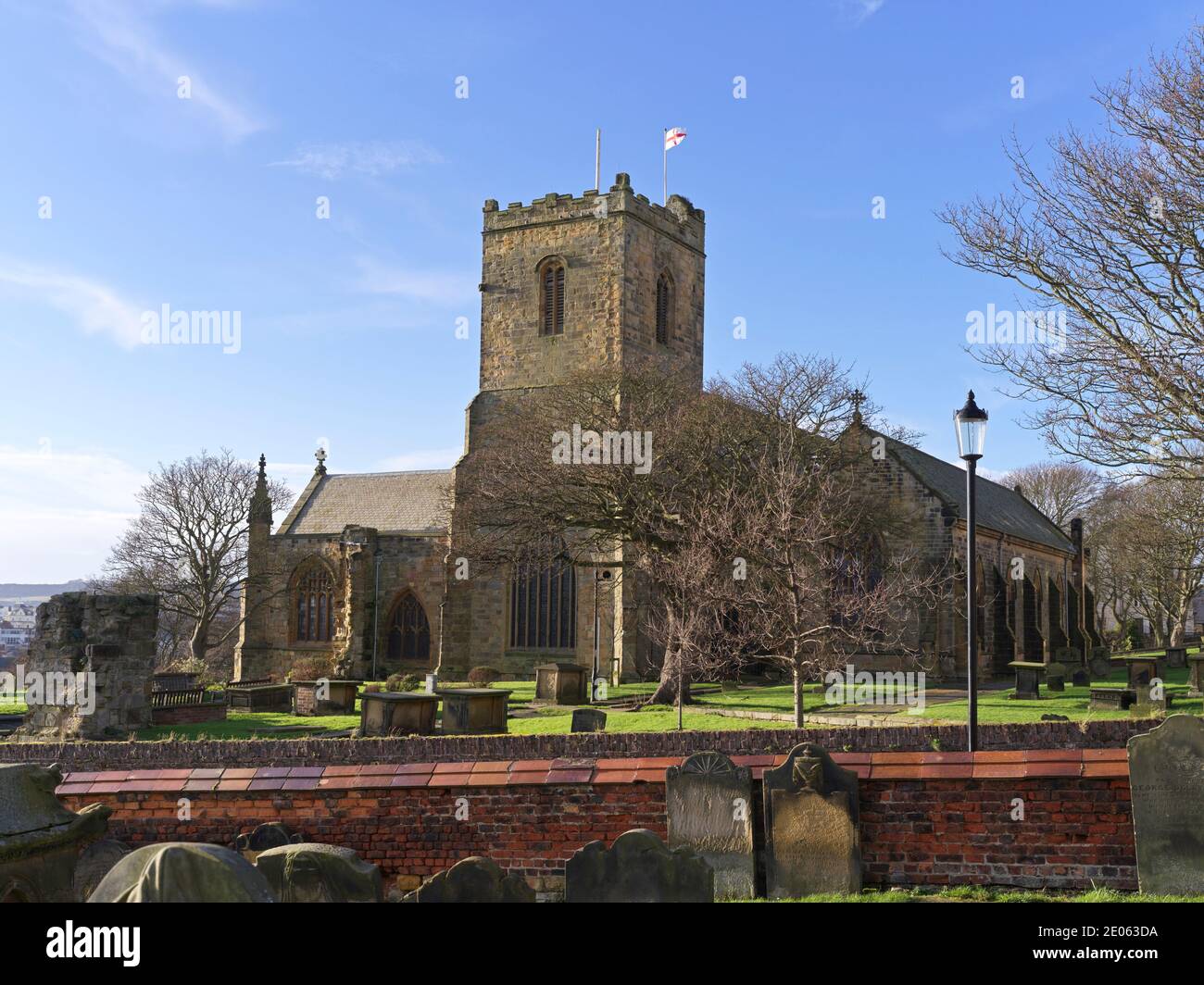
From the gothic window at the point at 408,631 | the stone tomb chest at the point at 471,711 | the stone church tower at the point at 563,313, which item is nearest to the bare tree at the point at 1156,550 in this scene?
the stone church tower at the point at 563,313

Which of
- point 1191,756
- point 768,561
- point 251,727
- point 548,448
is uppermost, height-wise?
point 548,448

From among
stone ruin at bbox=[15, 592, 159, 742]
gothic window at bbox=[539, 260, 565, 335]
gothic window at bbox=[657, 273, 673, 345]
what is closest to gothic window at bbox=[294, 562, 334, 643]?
gothic window at bbox=[539, 260, 565, 335]

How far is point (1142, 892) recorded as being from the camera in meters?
7.59

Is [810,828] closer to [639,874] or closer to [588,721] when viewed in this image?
[639,874]

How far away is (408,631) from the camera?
41.9 m

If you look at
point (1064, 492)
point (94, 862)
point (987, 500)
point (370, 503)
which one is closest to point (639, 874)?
point (94, 862)

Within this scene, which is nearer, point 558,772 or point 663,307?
point 558,772

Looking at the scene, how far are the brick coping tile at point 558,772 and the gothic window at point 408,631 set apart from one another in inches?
1267

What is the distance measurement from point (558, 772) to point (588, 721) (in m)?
9.08

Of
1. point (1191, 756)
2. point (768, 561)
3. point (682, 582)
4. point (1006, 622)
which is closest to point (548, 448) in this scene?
point (682, 582)

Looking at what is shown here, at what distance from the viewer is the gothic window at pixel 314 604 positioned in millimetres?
45094

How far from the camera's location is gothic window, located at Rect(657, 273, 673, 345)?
127 ft
